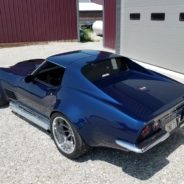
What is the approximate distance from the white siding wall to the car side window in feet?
16.8

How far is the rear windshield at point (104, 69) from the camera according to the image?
3787mm

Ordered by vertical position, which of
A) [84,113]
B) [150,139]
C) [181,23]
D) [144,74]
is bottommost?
[150,139]

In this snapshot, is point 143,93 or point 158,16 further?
point 158,16

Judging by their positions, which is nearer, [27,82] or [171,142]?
[171,142]

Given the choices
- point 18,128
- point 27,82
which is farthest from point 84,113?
point 18,128

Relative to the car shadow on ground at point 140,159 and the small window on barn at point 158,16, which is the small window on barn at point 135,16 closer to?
the small window on barn at point 158,16

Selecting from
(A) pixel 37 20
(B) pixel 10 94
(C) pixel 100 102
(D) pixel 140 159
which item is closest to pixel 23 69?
(B) pixel 10 94

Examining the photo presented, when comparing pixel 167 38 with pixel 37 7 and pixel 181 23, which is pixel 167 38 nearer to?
pixel 181 23

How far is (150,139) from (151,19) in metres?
6.97

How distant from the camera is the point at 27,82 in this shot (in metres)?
4.31

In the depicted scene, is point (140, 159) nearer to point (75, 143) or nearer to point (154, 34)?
point (75, 143)

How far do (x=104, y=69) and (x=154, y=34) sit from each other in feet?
18.7

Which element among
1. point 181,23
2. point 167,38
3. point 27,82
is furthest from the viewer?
point 167,38

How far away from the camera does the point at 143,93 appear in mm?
3547
